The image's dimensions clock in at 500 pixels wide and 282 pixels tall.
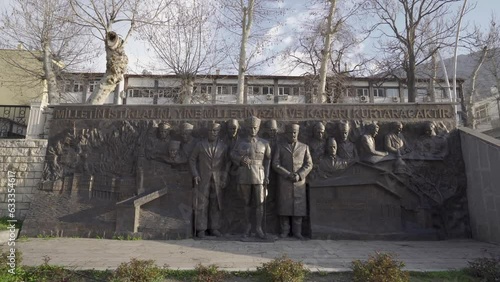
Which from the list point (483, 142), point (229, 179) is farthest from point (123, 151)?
point (483, 142)

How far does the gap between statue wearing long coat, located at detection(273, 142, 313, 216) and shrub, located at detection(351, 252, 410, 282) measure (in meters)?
3.55

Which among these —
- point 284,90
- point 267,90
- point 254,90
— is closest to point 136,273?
point 254,90

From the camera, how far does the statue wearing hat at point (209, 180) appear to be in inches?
346

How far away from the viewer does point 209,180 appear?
8.84m

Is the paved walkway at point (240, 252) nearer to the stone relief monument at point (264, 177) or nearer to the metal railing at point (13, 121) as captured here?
the stone relief monument at point (264, 177)

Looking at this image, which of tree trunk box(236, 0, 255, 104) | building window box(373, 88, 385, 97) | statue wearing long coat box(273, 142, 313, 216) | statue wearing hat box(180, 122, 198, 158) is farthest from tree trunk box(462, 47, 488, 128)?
statue wearing hat box(180, 122, 198, 158)

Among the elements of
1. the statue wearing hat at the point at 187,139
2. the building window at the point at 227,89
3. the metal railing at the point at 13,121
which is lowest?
the statue wearing hat at the point at 187,139

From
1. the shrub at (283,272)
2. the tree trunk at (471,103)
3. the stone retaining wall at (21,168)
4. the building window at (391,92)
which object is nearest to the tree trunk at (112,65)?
the stone retaining wall at (21,168)

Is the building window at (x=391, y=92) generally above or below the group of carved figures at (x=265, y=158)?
above

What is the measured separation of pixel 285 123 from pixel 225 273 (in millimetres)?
5150

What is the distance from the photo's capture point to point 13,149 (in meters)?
11.2

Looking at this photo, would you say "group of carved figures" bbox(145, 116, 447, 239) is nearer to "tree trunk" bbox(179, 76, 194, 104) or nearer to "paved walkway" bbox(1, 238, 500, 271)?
"paved walkway" bbox(1, 238, 500, 271)

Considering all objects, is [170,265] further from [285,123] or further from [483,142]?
[483,142]

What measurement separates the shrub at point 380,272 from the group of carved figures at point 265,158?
3663 mm
